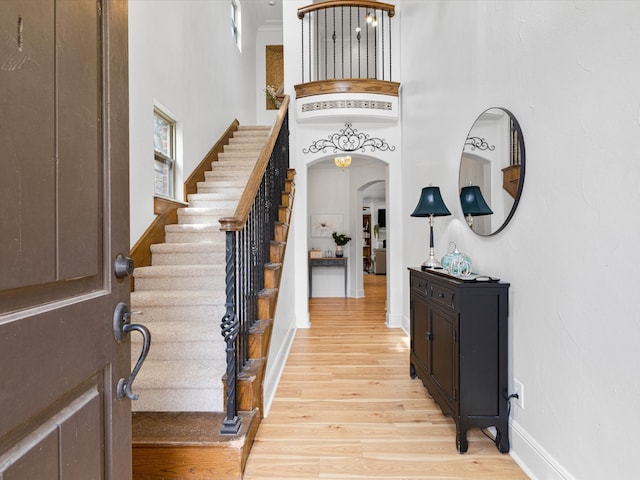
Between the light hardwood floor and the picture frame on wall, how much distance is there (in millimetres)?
4085

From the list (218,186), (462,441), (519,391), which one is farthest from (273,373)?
(218,186)

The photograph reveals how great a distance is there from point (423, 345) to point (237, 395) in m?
1.51

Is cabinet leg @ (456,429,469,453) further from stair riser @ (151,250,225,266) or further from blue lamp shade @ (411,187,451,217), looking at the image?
stair riser @ (151,250,225,266)

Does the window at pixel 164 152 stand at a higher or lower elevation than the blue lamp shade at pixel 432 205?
higher

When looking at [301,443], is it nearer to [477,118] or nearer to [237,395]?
[237,395]

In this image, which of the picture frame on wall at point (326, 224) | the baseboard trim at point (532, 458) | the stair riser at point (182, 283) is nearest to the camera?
the baseboard trim at point (532, 458)

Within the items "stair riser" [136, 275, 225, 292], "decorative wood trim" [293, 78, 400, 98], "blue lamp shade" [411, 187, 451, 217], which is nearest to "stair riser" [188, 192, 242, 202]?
"stair riser" [136, 275, 225, 292]

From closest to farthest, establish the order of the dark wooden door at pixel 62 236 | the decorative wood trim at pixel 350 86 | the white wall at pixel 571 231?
the dark wooden door at pixel 62 236 < the white wall at pixel 571 231 < the decorative wood trim at pixel 350 86

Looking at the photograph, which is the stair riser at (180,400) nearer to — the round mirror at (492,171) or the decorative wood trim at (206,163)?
the round mirror at (492,171)

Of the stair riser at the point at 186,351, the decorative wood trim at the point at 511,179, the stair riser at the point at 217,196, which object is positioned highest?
the stair riser at the point at 217,196

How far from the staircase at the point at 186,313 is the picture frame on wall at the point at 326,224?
3.47m

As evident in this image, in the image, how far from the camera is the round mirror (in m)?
2.11

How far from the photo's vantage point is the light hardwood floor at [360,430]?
1.98 metres

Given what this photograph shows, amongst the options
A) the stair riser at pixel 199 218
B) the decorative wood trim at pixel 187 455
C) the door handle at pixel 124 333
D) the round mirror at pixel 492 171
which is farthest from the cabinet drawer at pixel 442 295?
the stair riser at pixel 199 218
